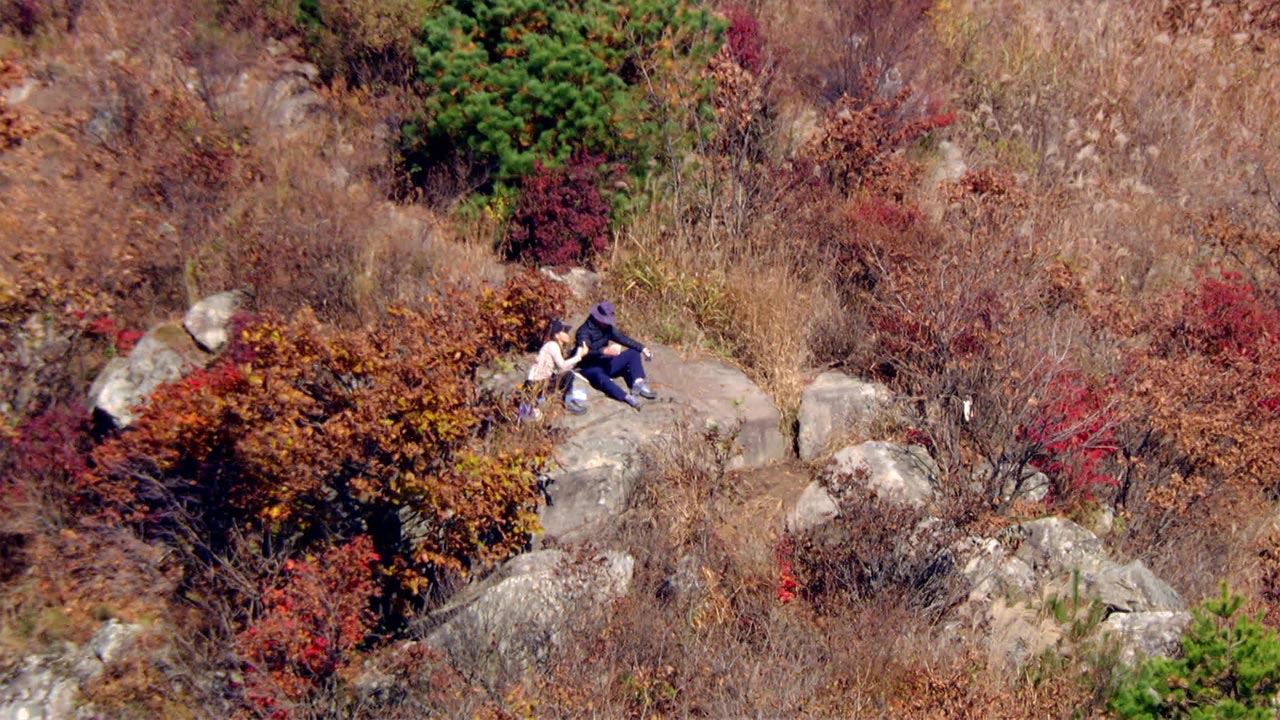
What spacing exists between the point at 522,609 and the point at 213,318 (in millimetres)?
4038

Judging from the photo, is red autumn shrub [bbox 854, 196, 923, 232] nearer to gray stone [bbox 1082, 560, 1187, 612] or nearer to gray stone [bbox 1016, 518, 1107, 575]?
gray stone [bbox 1016, 518, 1107, 575]

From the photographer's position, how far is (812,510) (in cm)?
747

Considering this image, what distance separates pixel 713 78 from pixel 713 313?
2.60 m

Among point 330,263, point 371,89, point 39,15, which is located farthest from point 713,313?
point 39,15

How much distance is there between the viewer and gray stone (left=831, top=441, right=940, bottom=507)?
759 centimetres

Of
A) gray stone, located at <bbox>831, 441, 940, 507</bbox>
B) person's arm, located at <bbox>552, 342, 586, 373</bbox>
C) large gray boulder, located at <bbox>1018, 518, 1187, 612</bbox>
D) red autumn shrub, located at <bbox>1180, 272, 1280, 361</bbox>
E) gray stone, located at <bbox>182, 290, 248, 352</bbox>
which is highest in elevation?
red autumn shrub, located at <bbox>1180, 272, 1280, 361</bbox>

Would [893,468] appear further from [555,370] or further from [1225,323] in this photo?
[1225,323]

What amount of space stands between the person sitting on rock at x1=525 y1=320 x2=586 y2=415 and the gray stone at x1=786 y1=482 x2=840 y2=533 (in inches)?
69.1

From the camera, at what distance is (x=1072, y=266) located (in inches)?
408

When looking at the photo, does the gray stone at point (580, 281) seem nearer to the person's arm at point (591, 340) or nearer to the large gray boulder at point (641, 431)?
the large gray boulder at point (641, 431)

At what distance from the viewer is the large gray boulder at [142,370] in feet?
25.7

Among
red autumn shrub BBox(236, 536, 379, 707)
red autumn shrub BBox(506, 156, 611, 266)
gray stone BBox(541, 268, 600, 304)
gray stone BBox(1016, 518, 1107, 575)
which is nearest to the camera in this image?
red autumn shrub BBox(236, 536, 379, 707)

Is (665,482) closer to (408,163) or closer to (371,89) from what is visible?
(408,163)

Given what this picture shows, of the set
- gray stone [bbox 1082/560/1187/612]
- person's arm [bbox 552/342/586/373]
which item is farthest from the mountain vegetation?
gray stone [bbox 1082/560/1187/612]
